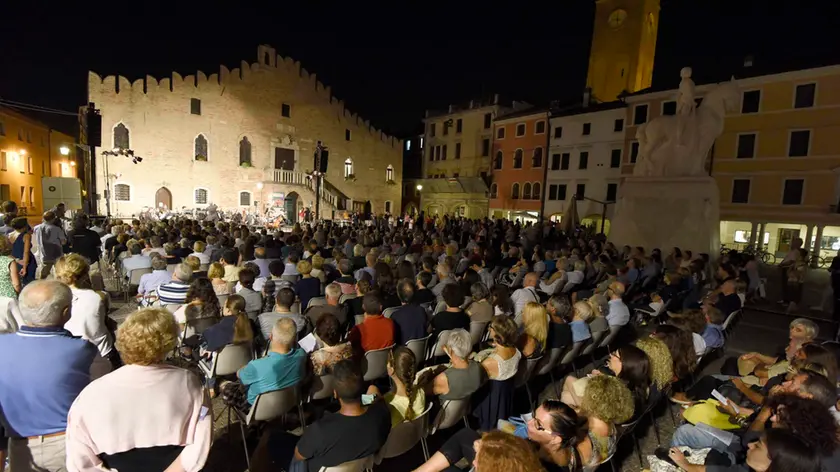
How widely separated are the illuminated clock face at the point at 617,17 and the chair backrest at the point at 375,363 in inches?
1553

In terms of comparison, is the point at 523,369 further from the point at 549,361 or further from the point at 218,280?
the point at 218,280

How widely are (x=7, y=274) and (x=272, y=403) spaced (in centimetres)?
339

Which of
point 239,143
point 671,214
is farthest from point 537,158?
point 239,143

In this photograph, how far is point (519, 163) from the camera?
31266mm

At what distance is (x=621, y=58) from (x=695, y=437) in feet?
125

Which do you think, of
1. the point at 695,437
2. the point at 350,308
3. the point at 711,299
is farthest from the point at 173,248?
the point at 711,299

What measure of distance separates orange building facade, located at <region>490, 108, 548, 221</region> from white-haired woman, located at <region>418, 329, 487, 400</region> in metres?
27.9

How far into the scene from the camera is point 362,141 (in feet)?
118

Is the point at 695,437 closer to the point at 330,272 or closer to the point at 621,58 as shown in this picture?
the point at 330,272

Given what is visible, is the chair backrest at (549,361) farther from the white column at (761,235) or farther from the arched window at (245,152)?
the arched window at (245,152)

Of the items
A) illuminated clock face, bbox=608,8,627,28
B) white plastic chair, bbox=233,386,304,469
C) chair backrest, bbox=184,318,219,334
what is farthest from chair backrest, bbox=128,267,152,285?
illuminated clock face, bbox=608,8,627,28

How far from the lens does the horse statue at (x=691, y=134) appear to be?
11.0m

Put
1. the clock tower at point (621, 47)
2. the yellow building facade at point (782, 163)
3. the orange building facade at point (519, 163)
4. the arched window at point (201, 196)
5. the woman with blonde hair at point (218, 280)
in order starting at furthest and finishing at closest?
1. the clock tower at point (621, 47)
2. the orange building facade at point (519, 163)
3. the arched window at point (201, 196)
4. the yellow building facade at point (782, 163)
5. the woman with blonde hair at point (218, 280)

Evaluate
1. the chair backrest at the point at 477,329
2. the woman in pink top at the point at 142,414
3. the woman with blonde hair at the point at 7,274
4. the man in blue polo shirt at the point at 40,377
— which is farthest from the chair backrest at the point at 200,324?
the chair backrest at the point at 477,329
